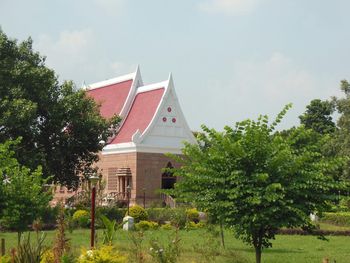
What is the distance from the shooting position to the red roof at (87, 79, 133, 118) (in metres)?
44.5

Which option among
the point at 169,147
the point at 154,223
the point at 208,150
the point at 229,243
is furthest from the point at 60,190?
the point at 208,150

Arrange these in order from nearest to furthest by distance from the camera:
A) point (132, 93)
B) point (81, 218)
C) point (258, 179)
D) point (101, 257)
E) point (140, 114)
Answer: point (101, 257) → point (258, 179) → point (81, 218) → point (140, 114) → point (132, 93)

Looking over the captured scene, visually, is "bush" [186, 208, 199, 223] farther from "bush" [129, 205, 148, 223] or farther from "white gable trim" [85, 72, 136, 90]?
"white gable trim" [85, 72, 136, 90]

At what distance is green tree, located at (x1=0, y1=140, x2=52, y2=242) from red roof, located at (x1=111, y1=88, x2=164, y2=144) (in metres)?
22.6

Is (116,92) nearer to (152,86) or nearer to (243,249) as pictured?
(152,86)

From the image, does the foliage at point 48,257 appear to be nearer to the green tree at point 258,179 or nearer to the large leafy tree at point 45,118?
the green tree at point 258,179

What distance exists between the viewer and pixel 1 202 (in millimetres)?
17484

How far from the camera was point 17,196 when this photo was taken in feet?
58.3

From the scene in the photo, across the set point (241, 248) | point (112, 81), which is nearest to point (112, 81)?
point (112, 81)

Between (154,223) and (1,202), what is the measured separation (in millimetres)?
11191

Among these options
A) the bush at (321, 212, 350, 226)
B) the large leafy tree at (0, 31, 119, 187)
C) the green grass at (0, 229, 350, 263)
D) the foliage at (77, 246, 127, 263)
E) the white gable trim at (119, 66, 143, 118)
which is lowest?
the green grass at (0, 229, 350, 263)

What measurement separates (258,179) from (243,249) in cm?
735

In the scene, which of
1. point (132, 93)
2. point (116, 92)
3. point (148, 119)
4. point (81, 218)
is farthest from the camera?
point (116, 92)

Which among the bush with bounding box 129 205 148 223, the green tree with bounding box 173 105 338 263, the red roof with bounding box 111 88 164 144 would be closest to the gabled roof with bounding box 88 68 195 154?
the red roof with bounding box 111 88 164 144
